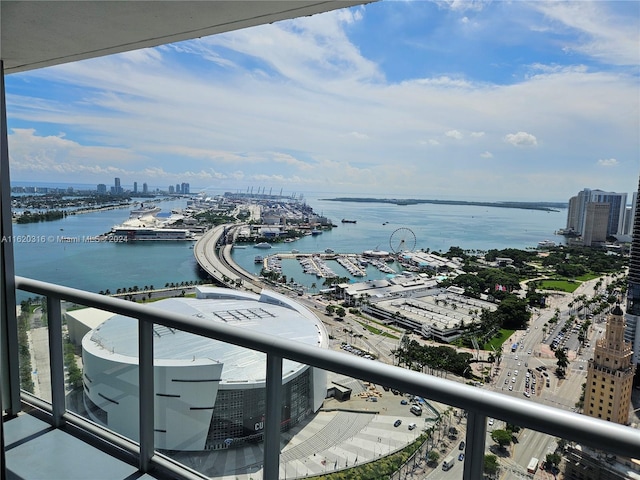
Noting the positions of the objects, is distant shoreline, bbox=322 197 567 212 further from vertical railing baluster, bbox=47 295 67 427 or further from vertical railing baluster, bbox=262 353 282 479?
vertical railing baluster, bbox=47 295 67 427

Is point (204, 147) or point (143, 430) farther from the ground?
point (204, 147)

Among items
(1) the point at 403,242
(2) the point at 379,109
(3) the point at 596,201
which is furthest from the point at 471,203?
(2) the point at 379,109

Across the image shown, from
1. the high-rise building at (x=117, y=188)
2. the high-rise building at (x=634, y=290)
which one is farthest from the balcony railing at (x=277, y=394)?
the high-rise building at (x=117, y=188)

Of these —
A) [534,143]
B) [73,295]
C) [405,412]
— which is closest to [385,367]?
[405,412]

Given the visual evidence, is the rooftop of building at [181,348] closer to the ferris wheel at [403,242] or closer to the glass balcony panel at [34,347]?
the glass balcony panel at [34,347]

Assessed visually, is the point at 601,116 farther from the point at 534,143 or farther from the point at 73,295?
the point at 73,295

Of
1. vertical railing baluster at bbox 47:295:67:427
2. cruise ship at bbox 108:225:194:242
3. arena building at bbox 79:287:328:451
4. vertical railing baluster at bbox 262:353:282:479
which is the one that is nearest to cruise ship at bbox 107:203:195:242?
cruise ship at bbox 108:225:194:242

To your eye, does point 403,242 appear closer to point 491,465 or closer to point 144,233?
point 144,233
